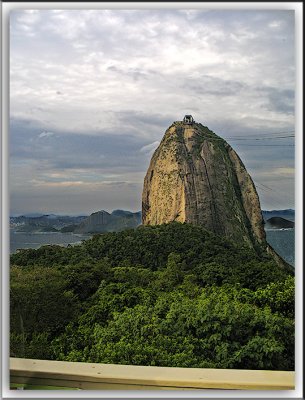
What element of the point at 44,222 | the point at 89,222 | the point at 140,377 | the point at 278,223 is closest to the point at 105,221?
the point at 89,222

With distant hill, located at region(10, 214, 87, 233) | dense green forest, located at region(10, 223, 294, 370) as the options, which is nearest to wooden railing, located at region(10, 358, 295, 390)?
dense green forest, located at region(10, 223, 294, 370)

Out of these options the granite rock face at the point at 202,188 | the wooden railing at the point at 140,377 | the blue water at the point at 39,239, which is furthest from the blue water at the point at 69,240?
the wooden railing at the point at 140,377

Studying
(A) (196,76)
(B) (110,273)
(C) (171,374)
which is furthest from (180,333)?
(A) (196,76)

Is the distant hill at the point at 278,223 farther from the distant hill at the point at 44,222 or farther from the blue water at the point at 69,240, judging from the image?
the distant hill at the point at 44,222

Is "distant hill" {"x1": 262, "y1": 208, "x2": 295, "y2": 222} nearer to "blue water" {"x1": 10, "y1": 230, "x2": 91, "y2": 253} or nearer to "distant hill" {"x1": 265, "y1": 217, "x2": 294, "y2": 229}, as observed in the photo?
"distant hill" {"x1": 265, "y1": 217, "x2": 294, "y2": 229}

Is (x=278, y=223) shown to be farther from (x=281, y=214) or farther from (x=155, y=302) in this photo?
(x=155, y=302)

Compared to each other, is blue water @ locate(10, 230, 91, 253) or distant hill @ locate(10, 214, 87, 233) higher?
distant hill @ locate(10, 214, 87, 233)

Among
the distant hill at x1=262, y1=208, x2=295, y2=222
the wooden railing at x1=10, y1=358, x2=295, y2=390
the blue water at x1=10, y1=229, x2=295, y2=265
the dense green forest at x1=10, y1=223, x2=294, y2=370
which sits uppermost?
the distant hill at x1=262, y1=208, x2=295, y2=222
